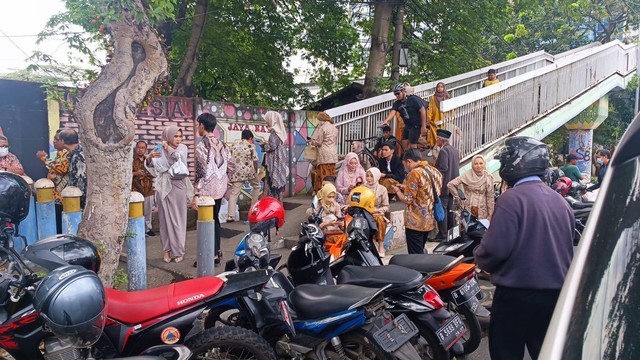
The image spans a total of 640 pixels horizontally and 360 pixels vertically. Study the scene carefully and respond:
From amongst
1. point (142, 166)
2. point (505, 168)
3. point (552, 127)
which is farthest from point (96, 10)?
point (552, 127)

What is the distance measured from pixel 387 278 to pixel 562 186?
5.54m

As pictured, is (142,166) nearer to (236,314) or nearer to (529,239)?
(236,314)

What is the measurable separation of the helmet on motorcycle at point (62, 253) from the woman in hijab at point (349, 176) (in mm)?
4950

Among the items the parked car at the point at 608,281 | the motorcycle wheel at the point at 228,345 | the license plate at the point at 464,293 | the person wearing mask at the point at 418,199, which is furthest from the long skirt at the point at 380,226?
the parked car at the point at 608,281

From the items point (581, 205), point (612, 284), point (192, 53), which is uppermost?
point (192, 53)

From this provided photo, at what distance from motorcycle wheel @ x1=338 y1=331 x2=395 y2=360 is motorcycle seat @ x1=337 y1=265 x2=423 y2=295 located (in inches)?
14.9

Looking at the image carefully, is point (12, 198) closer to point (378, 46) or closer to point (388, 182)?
point (388, 182)

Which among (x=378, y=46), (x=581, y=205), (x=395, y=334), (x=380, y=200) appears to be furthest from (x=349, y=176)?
(x=378, y=46)

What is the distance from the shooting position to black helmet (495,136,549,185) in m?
3.07

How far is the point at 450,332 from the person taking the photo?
11.9ft

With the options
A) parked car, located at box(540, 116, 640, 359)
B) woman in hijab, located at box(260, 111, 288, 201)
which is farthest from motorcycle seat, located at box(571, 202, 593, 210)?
parked car, located at box(540, 116, 640, 359)

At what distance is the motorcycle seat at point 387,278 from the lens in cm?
355

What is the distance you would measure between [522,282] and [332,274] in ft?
6.60

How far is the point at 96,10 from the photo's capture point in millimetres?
3957
